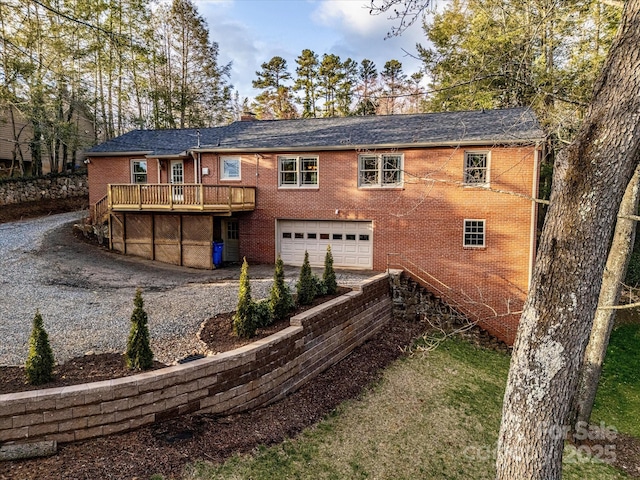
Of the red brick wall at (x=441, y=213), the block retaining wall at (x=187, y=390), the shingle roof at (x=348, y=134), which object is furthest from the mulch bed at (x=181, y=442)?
the shingle roof at (x=348, y=134)

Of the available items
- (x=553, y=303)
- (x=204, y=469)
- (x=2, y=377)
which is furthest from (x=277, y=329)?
(x=553, y=303)

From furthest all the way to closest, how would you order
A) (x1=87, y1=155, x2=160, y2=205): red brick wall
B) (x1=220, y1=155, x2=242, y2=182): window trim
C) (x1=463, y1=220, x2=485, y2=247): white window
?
1. (x1=87, y1=155, x2=160, y2=205): red brick wall
2. (x1=220, y1=155, x2=242, y2=182): window trim
3. (x1=463, y1=220, x2=485, y2=247): white window

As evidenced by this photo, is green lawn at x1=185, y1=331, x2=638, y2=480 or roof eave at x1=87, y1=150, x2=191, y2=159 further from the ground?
roof eave at x1=87, y1=150, x2=191, y2=159

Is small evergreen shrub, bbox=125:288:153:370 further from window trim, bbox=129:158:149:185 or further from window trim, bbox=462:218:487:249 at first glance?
window trim, bbox=129:158:149:185

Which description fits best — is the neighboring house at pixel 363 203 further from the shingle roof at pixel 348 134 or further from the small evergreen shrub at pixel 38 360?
the small evergreen shrub at pixel 38 360

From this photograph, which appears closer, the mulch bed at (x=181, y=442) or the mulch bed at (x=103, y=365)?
the mulch bed at (x=181, y=442)

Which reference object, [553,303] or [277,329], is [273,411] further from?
[553,303]

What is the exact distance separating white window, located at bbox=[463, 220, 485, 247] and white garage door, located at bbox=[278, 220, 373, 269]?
134 inches

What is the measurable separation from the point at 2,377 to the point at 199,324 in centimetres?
355

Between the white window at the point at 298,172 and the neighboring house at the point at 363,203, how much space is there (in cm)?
4

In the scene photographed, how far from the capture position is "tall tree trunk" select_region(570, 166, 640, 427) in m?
8.16

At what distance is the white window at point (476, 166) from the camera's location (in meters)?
13.9

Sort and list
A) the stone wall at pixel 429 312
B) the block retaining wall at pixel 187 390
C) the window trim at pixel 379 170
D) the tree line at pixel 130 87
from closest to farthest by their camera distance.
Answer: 1. the block retaining wall at pixel 187 390
2. the stone wall at pixel 429 312
3. the window trim at pixel 379 170
4. the tree line at pixel 130 87

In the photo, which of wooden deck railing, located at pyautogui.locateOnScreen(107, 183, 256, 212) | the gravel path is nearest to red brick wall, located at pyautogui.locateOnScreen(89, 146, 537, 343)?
wooden deck railing, located at pyautogui.locateOnScreen(107, 183, 256, 212)
